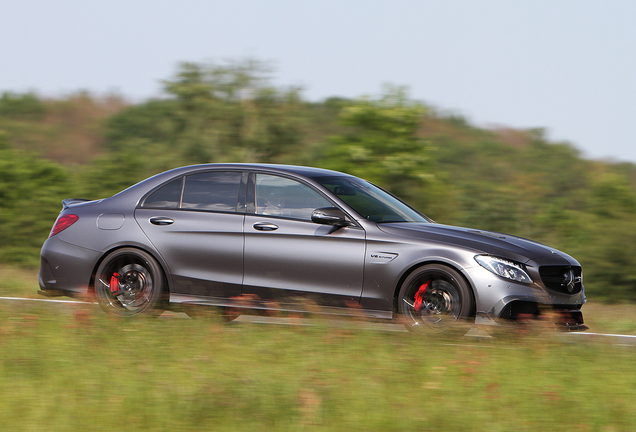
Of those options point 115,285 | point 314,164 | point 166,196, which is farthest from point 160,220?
point 314,164

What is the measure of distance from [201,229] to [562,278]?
131 inches

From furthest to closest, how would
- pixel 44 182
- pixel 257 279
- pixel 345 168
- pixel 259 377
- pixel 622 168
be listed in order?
pixel 622 168 < pixel 44 182 < pixel 345 168 < pixel 257 279 < pixel 259 377

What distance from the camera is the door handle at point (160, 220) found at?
7.29m

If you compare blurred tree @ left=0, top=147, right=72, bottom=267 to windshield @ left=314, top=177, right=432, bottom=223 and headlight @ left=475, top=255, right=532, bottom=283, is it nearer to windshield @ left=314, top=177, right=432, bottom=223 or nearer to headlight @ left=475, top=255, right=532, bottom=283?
windshield @ left=314, top=177, right=432, bottom=223

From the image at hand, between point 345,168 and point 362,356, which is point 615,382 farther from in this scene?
point 345,168

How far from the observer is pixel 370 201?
7371 mm

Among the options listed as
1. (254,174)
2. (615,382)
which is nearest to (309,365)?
(615,382)

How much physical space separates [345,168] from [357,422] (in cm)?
1814

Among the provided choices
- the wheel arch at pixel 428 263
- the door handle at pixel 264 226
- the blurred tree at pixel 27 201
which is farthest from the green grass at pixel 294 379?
the blurred tree at pixel 27 201

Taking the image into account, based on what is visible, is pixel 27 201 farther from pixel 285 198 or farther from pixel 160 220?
pixel 285 198

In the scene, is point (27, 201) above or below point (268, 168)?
below

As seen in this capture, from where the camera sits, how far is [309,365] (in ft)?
17.1

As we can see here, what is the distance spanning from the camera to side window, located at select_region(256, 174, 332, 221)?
7039 millimetres

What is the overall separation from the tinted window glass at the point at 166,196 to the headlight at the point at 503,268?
2.97 metres
